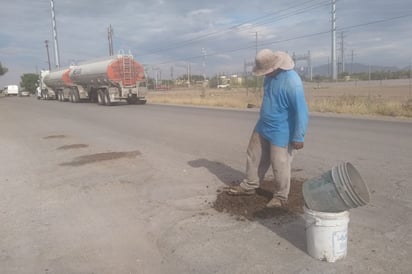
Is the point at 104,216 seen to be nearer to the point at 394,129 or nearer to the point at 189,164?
the point at 189,164

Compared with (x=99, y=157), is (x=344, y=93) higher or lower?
higher

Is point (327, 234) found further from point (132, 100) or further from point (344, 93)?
point (344, 93)

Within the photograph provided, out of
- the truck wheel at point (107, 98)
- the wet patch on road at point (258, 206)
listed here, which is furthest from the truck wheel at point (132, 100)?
the wet patch on road at point (258, 206)

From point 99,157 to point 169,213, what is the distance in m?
4.48

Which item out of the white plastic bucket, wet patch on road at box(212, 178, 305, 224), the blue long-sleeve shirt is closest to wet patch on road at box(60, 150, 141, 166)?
wet patch on road at box(212, 178, 305, 224)

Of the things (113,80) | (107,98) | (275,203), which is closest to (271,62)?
(275,203)

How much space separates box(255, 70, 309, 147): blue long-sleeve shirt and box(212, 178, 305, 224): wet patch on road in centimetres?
82

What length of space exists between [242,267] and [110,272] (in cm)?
117

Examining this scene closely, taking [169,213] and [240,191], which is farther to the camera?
[240,191]

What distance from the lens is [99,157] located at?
30.8ft

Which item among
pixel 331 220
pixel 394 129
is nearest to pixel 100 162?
pixel 331 220

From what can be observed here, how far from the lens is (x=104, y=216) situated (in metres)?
5.38

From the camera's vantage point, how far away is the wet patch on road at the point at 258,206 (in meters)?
5.01

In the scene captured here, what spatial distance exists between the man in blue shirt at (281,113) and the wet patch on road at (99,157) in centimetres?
481
